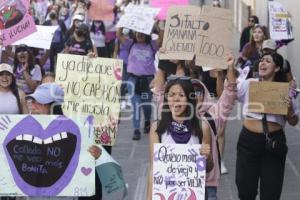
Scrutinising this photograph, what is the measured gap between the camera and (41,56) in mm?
11773

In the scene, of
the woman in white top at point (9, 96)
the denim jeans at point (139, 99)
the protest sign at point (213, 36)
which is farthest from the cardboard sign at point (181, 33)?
the denim jeans at point (139, 99)

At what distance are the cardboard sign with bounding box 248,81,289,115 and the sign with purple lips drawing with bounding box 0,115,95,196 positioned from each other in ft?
4.34

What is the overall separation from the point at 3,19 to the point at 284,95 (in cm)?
386

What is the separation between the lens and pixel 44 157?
5.32m

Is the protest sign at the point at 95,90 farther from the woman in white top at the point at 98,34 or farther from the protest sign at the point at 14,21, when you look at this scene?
the woman in white top at the point at 98,34

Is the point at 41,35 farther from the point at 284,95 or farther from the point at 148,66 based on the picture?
the point at 284,95

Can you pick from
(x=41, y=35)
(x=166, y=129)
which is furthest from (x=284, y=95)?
(x=41, y=35)

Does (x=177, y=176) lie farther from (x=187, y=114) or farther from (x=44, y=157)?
(x=44, y=157)

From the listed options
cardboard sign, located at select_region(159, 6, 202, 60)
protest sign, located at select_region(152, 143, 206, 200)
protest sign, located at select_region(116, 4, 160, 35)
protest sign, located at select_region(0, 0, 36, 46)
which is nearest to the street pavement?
cardboard sign, located at select_region(159, 6, 202, 60)

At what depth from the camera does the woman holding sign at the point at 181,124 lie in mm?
4734

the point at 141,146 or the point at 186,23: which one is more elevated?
the point at 186,23

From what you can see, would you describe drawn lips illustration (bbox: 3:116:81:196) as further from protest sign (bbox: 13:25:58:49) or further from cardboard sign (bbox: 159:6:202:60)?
protest sign (bbox: 13:25:58:49)

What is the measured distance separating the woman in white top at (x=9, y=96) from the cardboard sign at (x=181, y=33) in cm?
149

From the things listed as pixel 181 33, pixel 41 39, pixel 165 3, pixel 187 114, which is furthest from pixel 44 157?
pixel 41 39
